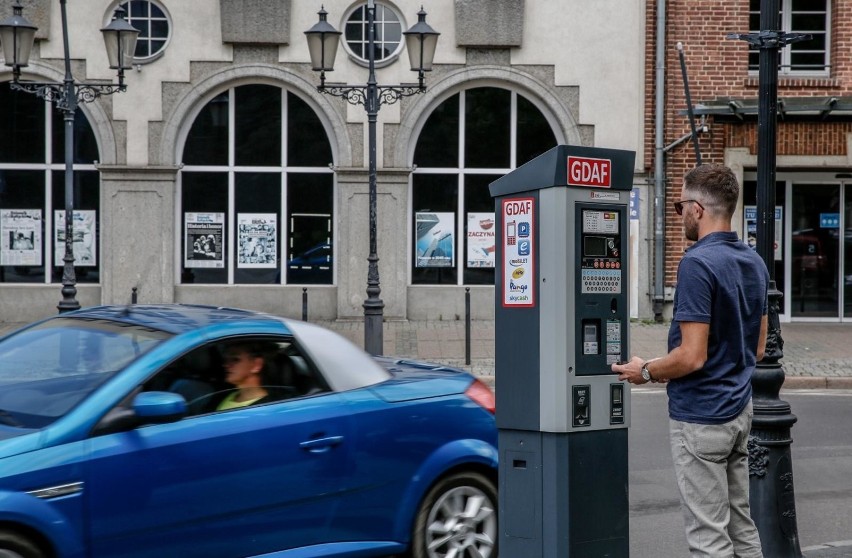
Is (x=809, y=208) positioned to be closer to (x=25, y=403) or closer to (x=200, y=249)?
(x=200, y=249)

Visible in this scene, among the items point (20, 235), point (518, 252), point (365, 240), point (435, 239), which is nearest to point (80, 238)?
point (20, 235)

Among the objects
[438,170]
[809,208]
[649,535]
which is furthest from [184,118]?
[649,535]

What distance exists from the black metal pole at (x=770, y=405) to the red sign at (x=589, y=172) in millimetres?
1474

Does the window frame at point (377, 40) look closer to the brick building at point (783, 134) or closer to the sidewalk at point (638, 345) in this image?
the brick building at point (783, 134)

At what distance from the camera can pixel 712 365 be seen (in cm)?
446

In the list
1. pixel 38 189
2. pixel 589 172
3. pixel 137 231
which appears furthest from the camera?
pixel 38 189

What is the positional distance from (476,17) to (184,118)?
18.2 feet

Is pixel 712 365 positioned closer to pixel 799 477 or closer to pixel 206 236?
pixel 799 477

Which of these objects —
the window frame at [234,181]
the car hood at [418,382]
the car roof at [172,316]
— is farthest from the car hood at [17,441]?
the window frame at [234,181]

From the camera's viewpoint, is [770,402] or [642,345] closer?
[770,402]

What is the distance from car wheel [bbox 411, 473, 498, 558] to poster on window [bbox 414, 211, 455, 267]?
583 inches

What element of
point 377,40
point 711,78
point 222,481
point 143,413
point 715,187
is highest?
point 377,40

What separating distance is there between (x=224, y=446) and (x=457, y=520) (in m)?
1.41

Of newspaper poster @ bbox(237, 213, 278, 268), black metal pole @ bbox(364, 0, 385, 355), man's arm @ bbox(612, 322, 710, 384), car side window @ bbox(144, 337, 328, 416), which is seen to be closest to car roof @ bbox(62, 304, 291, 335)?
car side window @ bbox(144, 337, 328, 416)
